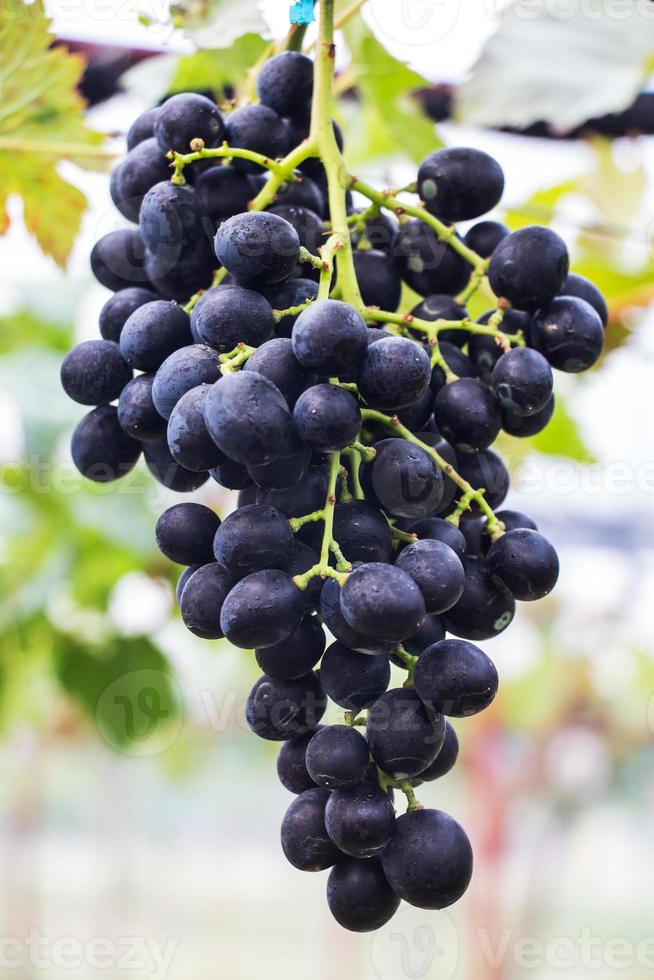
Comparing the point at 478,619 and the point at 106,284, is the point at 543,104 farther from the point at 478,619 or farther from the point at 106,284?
the point at 478,619

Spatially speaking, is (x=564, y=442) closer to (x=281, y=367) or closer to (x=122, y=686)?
(x=122, y=686)

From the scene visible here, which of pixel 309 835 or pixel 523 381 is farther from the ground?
pixel 523 381

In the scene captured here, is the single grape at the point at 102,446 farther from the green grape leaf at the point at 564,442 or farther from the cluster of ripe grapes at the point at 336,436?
the green grape leaf at the point at 564,442

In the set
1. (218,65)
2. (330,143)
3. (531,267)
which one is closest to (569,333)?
(531,267)

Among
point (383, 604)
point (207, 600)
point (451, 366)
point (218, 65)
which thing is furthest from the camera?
point (218, 65)

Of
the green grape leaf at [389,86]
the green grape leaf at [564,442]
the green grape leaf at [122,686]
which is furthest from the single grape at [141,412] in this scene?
the green grape leaf at [122,686]

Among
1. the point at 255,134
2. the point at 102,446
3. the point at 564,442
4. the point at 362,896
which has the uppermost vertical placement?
the point at 255,134

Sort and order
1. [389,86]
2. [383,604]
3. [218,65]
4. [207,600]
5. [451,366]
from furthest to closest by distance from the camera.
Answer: [389,86]
[218,65]
[451,366]
[207,600]
[383,604]
